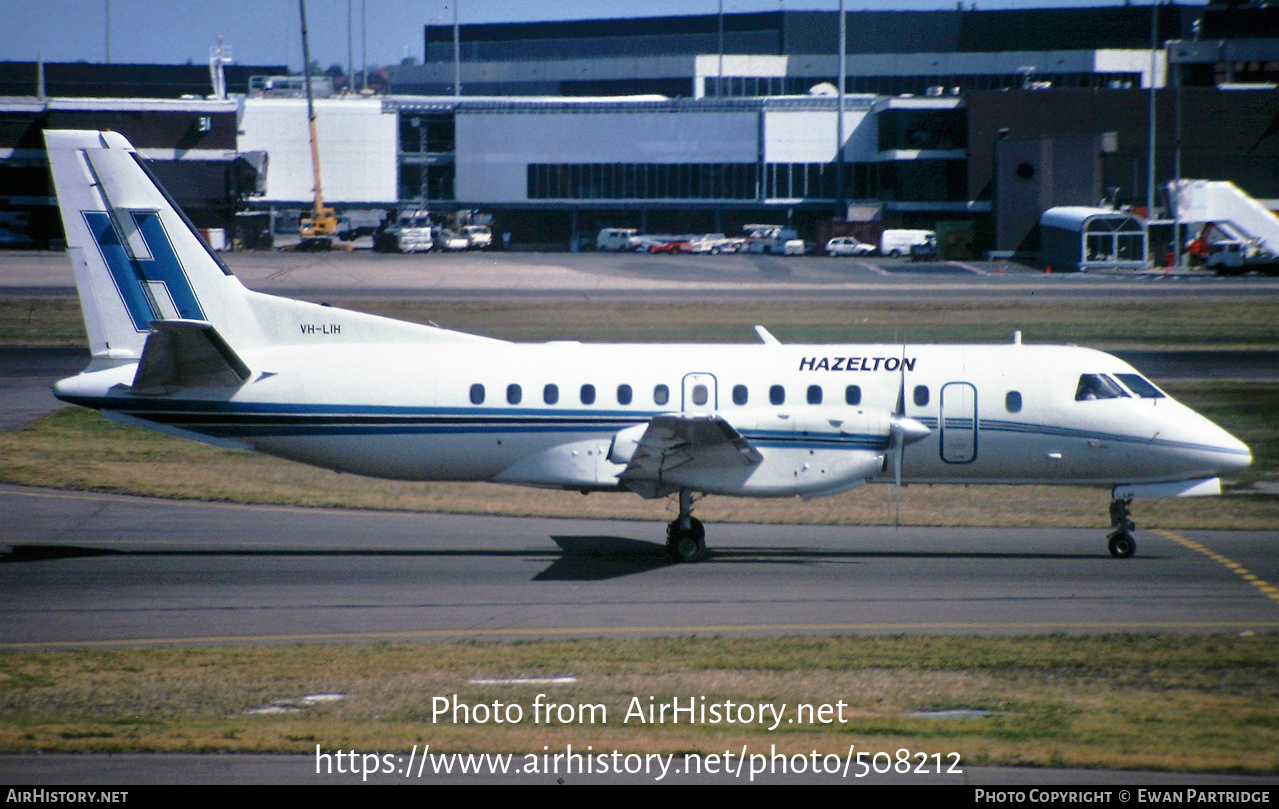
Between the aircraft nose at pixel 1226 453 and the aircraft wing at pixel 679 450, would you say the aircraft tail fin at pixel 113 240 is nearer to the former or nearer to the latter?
the aircraft wing at pixel 679 450

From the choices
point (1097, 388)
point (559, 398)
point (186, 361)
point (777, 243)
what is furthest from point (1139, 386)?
point (777, 243)

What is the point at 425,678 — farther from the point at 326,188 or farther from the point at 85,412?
the point at 326,188

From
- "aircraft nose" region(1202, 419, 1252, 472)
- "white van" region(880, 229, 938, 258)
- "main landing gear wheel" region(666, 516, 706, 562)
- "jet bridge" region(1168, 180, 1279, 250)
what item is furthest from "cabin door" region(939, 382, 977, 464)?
"white van" region(880, 229, 938, 258)

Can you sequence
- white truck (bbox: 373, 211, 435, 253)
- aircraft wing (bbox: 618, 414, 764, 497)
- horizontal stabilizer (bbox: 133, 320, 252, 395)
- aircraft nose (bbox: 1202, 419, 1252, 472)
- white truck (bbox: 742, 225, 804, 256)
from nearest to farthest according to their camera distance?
aircraft wing (bbox: 618, 414, 764, 497) → horizontal stabilizer (bbox: 133, 320, 252, 395) → aircraft nose (bbox: 1202, 419, 1252, 472) → white truck (bbox: 373, 211, 435, 253) → white truck (bbox: 742, 225, 804, 256)

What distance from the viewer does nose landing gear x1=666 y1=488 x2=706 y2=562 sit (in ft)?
64.0

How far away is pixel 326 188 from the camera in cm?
10212

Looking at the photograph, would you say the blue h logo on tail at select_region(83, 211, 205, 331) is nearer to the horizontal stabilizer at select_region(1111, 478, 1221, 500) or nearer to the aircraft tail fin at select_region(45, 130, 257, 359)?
the aircraft tail fin at select_region(45, 130, 257, 359)

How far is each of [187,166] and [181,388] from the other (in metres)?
70.8

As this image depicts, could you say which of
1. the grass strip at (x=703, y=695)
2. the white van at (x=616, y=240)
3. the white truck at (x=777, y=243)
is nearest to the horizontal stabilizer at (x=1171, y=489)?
the grass strip at (x=703, y=695)

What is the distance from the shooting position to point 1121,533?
19.6m

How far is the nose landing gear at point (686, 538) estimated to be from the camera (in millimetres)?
19500

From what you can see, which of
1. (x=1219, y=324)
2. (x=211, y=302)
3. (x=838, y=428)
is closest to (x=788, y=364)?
(x=838, y=428)

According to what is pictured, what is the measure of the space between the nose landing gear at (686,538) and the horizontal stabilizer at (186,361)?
747 centimetres

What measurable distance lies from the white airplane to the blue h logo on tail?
3cm
